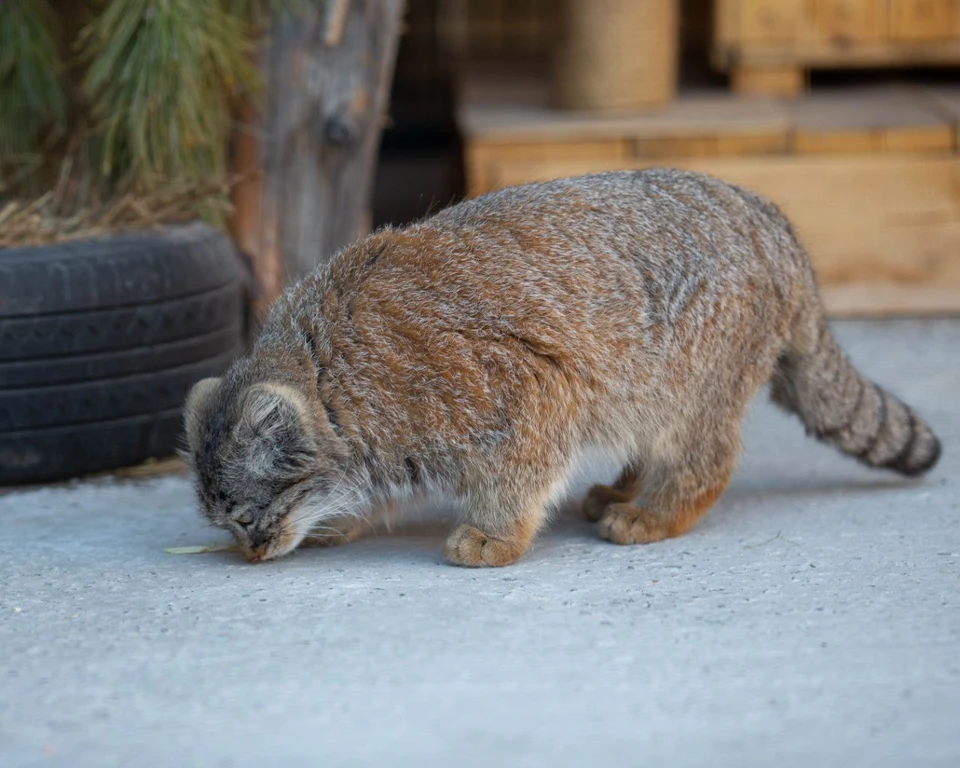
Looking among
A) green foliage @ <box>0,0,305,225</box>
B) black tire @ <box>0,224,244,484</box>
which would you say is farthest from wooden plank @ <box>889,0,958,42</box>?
black tire @ <box>0,224,244,484</box>

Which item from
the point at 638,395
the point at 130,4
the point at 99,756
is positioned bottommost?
the point at 99,756

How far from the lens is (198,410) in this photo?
3635 millimetres

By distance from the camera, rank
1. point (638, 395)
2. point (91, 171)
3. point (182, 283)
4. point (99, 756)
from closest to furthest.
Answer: point (99, 756) → point (638, 395) → point (182, 283) → point (91, 171)

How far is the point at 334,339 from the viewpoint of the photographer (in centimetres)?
364

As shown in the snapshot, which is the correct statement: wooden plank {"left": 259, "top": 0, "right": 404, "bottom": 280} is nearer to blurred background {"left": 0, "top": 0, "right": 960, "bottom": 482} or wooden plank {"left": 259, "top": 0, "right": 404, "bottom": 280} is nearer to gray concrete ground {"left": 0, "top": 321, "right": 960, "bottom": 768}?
blurred background {"left": 0, "top": 0, "right": 960, "bottom": 482}

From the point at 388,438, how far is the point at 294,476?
264mm

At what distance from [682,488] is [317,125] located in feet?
8.34

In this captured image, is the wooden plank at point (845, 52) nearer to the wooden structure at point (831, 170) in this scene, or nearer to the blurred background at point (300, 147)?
the blurred background at point (300, 147)

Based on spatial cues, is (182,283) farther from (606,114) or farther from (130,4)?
A: (606,114)

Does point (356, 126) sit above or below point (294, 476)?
above

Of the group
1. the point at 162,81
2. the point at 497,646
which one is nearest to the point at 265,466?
the point at 497,646

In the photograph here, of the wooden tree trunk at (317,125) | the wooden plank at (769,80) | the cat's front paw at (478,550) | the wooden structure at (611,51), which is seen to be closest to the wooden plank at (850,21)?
the wooden plank at (769,80)

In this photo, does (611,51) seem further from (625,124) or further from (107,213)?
(107,213)

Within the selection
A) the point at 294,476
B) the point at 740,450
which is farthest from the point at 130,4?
the point at 740,450
